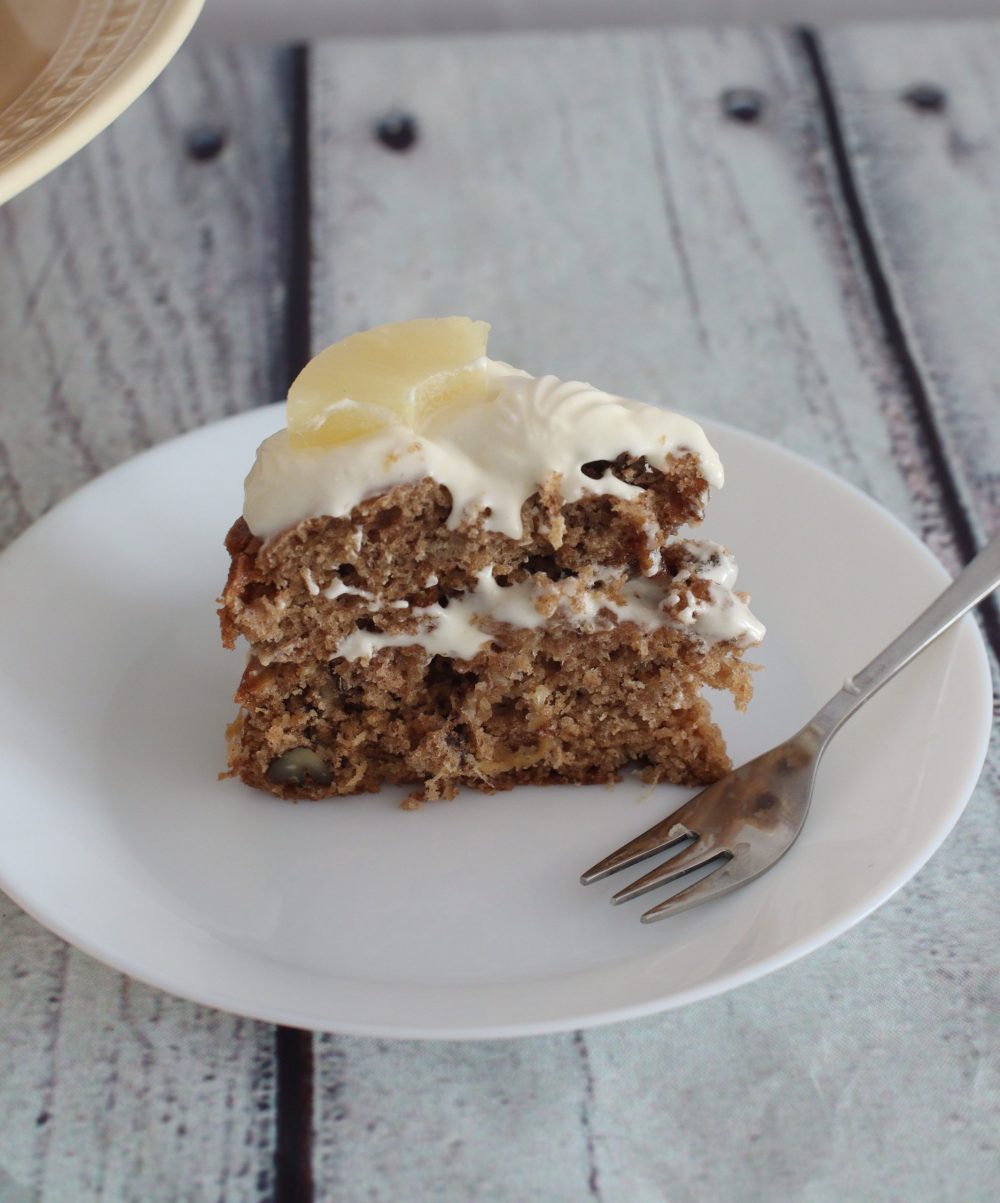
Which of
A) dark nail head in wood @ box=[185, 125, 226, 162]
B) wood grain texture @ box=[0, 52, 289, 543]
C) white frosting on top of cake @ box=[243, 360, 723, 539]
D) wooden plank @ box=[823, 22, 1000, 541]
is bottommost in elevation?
wooden plank @ box=[823, 22, 1000, 541]

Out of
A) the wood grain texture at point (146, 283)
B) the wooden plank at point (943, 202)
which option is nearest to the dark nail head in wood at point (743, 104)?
the wooden plank at point (943, 202)

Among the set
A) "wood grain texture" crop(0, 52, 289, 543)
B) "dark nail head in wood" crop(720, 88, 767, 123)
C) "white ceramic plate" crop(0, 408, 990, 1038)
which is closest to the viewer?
"white ceramic plate" crop(0, 408, 990, 1038)

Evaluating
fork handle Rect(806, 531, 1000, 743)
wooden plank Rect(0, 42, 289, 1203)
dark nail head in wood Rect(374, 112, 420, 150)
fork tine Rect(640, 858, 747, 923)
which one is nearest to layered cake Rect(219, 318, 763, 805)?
fork handle Rect(806, 531, 1000, 743)

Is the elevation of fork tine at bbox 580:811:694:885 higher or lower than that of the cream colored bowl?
lower

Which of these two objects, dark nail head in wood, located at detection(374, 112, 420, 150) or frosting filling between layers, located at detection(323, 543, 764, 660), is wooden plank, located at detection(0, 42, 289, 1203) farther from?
frosting filling between layers, located at detection(323, 543, 764, 660)

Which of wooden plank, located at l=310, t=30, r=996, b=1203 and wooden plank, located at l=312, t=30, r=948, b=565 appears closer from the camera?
wooden plank, located at l=310, t=30, r=996, b=1203

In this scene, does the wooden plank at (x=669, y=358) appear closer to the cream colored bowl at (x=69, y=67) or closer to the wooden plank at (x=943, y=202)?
the wooden plank at (x=943, y=202)

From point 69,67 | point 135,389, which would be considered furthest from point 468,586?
point 135,389
